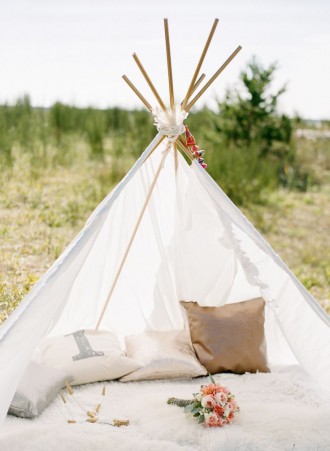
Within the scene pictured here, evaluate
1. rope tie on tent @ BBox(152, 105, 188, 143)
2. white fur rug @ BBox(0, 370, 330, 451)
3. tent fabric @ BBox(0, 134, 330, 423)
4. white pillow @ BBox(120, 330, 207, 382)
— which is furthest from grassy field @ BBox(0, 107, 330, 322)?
rope tie on tent @ BBox(152, 105, 188, 143)

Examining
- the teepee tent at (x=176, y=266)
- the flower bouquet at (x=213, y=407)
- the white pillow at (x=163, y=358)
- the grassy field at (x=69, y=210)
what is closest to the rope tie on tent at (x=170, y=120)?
the teepee tent at (x=176, y=266)

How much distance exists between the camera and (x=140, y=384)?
136 inches

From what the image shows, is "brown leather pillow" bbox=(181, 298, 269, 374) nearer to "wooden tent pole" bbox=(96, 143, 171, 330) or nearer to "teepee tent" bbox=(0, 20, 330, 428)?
"teepee tent" bbox=(0, 20, 330, 428)

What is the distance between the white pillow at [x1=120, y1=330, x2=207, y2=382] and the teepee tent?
0.92ft

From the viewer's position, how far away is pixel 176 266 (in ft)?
13.2

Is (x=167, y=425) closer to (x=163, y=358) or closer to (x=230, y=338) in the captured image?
(x=163, y=358)

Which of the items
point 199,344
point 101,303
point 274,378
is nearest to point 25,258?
point 101,303

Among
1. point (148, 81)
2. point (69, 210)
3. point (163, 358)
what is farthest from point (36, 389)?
point (69, 210)

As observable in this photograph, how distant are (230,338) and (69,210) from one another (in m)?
3.92

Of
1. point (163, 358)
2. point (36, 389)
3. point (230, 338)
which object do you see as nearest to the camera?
point (36, 389)

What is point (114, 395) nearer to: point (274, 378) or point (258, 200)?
point (274, 378)

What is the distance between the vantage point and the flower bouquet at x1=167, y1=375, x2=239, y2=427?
2.77 m

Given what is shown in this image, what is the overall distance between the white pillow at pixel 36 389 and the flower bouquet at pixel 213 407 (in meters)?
0.73

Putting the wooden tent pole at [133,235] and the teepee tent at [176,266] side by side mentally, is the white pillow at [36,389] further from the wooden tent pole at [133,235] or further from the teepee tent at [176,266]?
the wooden tent pole at [133,235]
